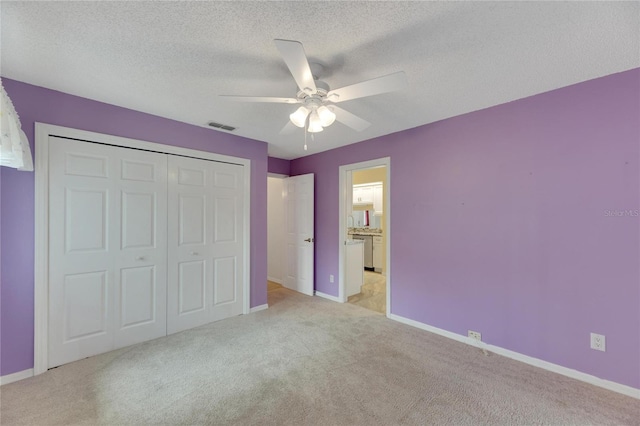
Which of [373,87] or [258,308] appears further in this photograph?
[258,308]

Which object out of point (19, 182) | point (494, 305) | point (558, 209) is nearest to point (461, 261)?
point (494, 305)

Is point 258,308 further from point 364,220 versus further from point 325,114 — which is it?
point 364,220

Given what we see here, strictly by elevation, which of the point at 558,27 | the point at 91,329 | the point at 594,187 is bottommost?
the point at 91,329

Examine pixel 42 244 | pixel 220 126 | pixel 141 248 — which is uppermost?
pixel 220 126

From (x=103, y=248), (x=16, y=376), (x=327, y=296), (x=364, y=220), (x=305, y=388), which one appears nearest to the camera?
(x=305, y=388)

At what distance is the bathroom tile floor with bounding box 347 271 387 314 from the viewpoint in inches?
159

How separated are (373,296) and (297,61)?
3.92 meters

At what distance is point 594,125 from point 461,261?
5.26ft

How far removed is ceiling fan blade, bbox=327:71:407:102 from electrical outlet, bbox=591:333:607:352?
252cm

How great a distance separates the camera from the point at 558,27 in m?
1.58

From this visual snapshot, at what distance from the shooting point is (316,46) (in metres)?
1.74

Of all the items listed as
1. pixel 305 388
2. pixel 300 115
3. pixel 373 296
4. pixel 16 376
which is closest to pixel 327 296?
pixel 373 296

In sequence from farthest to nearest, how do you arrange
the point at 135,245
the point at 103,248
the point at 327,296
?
the point at 327,296, the point at 135,245, the point at 103,248

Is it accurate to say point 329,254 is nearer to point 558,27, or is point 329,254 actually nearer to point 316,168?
point 316,168
